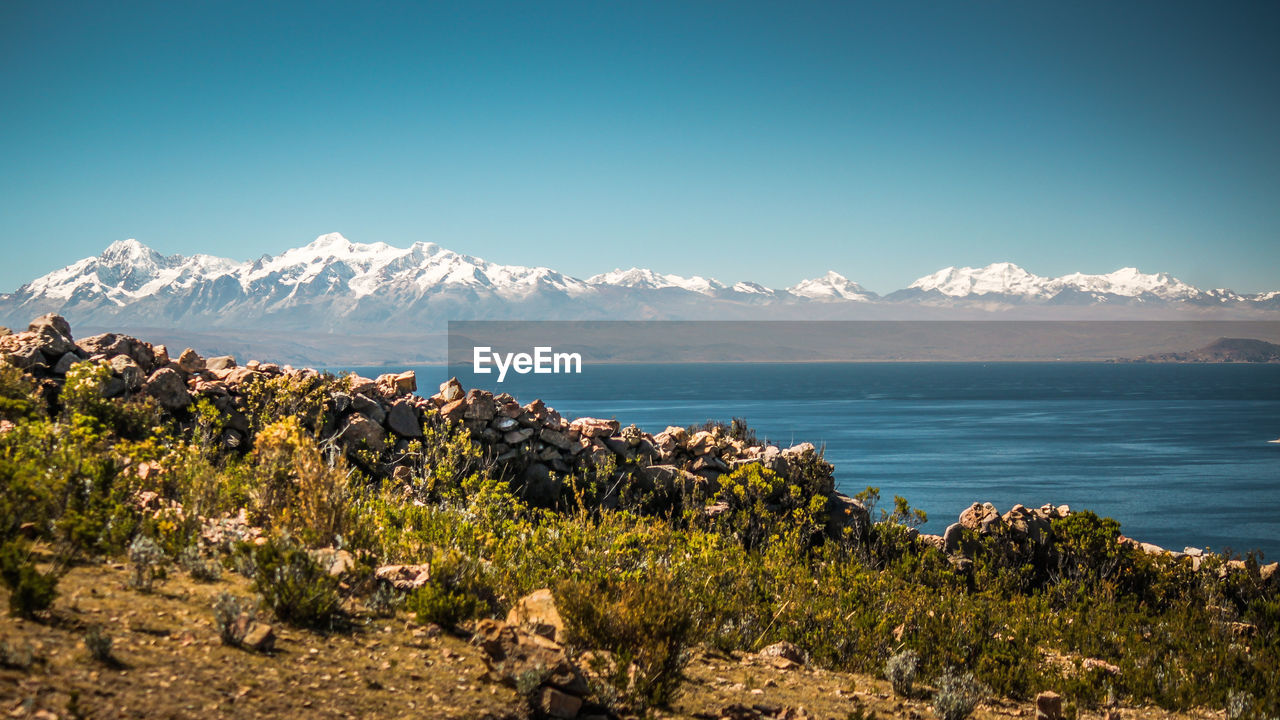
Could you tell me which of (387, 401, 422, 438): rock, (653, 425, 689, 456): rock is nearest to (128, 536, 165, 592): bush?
(387, 401, 422, 438): rock

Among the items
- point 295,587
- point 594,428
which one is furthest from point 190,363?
point 295,587

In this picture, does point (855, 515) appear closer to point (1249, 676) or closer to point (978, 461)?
point (1249, 676)

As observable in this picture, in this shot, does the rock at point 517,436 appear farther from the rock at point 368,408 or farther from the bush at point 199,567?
the bush at point 199,567

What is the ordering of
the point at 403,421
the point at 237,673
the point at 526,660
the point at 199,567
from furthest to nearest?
the point at 403,421 → the point at 199,567 → the point at 526,660 → the point at 237,673

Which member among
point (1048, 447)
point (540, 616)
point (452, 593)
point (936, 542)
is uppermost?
point (452, 593)

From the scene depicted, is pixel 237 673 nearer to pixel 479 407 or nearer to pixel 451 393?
pixel 479 407

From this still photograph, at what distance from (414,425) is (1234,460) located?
57.1 metres

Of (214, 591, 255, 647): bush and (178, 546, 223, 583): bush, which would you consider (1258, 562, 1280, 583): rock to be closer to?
(214, 591, 255, 647): bush

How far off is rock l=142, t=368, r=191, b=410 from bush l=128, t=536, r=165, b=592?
6170 mm

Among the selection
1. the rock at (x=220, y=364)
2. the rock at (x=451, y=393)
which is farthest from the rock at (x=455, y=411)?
the rock at (x=220, y=364)

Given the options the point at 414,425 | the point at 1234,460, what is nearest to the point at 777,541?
the point at 414,425

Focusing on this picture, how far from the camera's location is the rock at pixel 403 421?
493 inches

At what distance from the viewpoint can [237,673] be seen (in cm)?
438

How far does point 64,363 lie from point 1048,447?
61418 millimetres
